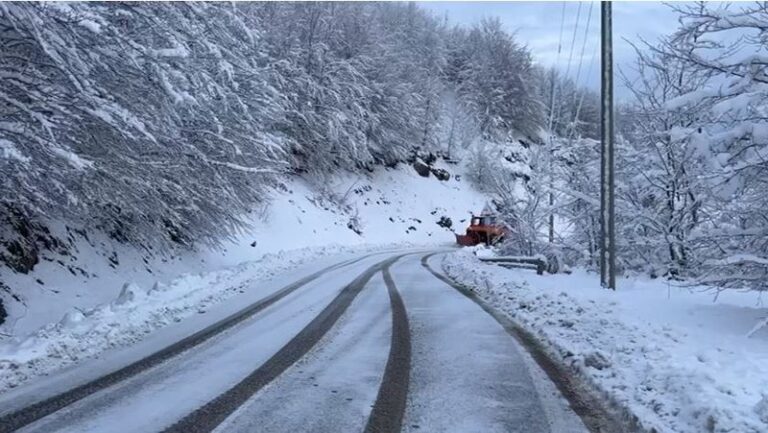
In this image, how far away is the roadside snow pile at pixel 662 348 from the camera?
191 inches

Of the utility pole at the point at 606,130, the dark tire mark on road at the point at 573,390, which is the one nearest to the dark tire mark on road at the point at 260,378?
the dark tire mark on road at the point at 573,390

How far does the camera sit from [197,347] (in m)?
7.86

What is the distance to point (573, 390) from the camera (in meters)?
5.94

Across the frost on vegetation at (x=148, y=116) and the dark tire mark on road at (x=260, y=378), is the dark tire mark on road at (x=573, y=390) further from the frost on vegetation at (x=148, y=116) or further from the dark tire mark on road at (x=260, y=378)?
the frost on vegetation at (x=148, y=116)

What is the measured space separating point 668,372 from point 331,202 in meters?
38.4

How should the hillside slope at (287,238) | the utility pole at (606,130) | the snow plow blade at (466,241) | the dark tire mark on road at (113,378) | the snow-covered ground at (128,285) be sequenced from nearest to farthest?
1. the dark tire mark on road at (113,378)
2. the snow-covered ground at (128,285)
3. the hillside slope at (287,238)
4. the utility pole at (606,130)
5. the snow plow blade at (466,241)

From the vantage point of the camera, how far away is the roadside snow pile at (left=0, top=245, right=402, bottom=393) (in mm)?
6820

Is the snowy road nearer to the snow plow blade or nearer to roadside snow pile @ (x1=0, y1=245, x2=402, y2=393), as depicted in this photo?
roadside snow pile @ (x1=0, y1=245, x2=402, y2=393)

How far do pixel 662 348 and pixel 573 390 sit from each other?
4.71 feet

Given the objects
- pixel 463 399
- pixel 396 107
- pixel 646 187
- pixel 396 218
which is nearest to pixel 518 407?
pixel 463 399

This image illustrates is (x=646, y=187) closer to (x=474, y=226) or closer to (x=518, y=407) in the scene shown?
(x=518, y=407)

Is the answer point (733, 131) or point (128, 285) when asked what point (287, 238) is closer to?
point (128, 285)

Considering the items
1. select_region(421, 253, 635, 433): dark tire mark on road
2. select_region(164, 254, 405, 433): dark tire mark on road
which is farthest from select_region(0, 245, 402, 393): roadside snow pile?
select_region(421, 253, 635, 433): dark tire mark on road

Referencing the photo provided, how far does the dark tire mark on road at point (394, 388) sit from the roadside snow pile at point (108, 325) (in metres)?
3.40
